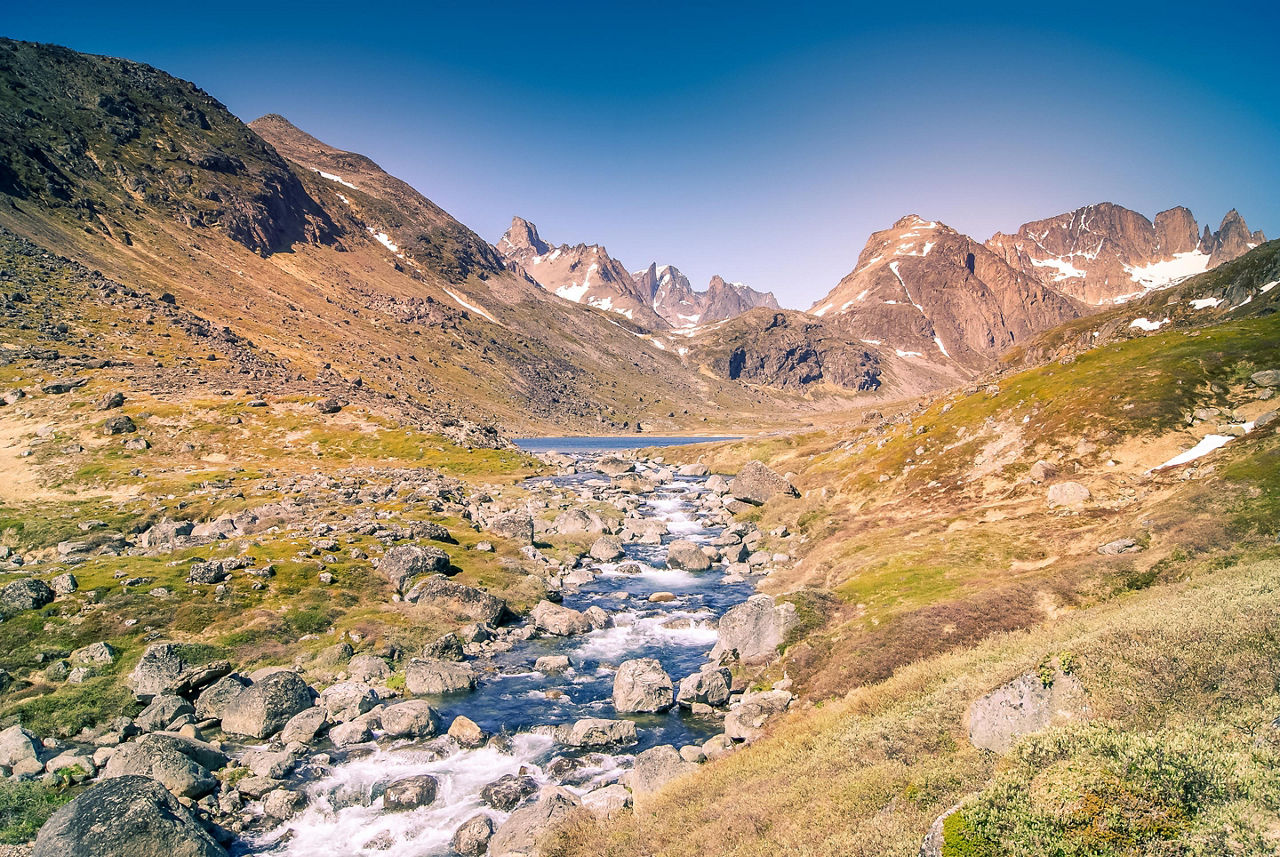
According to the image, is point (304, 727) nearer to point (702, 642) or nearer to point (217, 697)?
point (217, 697)

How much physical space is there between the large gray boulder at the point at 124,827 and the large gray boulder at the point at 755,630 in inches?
1086

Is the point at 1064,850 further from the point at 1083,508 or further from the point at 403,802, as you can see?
the point at 1083,508

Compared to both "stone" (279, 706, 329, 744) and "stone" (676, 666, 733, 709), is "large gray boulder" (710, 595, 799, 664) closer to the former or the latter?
"stone" (676, 666, 733, 709)

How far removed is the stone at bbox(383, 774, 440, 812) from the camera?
79.8 feet

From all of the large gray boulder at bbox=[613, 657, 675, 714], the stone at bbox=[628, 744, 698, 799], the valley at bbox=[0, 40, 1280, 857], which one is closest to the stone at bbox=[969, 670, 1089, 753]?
the valley at bbox=[0, 40, 1280, 857]

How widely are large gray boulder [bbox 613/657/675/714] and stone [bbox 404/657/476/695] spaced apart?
9523 millimetres

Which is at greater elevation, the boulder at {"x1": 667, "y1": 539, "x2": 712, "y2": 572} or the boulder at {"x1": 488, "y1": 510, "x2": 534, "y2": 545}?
the boulder at {"x1": 667, "y1": 539, "x2": 712, "y2": 572}

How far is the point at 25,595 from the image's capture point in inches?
1380

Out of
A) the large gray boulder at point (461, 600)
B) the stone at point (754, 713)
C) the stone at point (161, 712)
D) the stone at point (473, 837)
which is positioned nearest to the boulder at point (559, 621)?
the large gray boulder at point (461, 600)

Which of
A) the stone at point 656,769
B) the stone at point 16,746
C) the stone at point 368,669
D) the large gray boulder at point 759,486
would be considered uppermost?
the large gray boulder at point 759,486

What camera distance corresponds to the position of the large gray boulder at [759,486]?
274 feet

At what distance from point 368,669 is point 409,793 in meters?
13.2

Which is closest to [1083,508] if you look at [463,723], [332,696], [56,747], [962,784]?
[962,784]

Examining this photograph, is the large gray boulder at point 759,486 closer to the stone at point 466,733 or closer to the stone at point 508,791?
the stone at point 466,733
